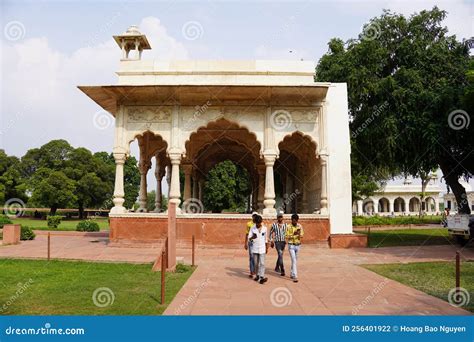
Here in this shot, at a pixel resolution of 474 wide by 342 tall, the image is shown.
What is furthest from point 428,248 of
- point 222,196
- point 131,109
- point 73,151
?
point 73,151

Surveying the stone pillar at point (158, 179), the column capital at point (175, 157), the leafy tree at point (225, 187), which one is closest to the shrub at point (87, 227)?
the stone pillar at point (158, 179)

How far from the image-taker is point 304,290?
7.77 m

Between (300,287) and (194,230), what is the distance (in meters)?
7.63

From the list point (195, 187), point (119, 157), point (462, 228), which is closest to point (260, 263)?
point (119, 157)

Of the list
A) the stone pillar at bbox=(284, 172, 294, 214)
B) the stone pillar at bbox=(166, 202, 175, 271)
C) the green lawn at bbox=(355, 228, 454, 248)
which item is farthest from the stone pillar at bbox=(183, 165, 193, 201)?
the stone pillar at bbox=(166, 202, 175, 271)

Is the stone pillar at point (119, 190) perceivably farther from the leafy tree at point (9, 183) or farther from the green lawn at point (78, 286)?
the leafy tree at point (9, 183)

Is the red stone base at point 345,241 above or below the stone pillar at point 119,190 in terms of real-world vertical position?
below

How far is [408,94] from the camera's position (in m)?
17.2

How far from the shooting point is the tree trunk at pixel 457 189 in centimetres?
1745

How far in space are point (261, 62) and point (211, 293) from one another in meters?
11.4

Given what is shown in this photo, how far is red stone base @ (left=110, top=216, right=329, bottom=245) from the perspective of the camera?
15070mm

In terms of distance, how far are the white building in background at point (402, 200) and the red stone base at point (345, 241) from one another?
5061cm

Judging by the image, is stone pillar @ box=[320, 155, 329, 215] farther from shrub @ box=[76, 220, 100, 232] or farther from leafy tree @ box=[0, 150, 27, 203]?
leafy tree @ box=[0, 150, 27, 203]

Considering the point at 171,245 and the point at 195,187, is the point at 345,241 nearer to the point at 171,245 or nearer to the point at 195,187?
the point at 171,245
